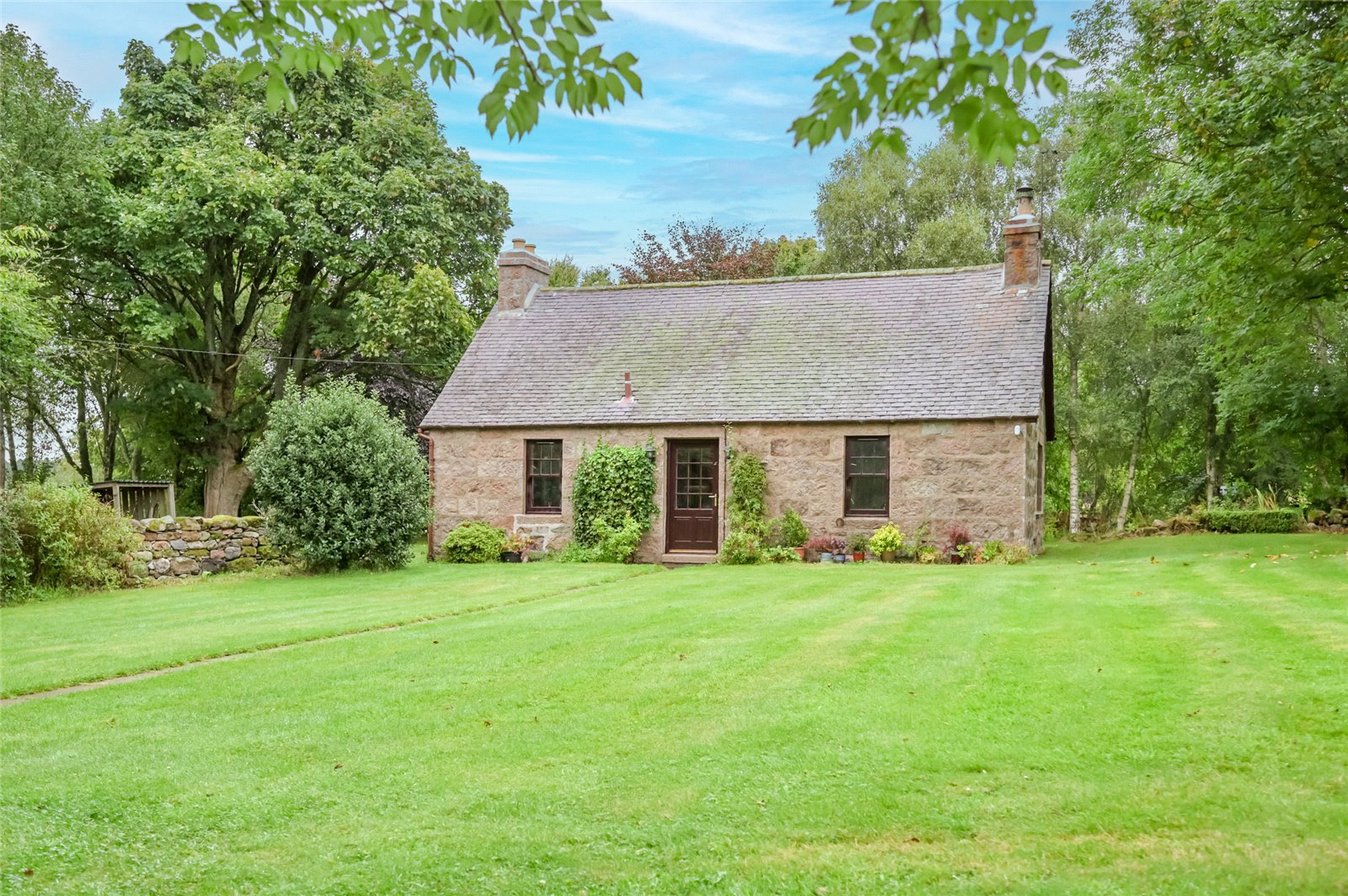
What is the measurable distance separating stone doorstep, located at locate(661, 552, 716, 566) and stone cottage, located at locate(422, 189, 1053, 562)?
0.18ft

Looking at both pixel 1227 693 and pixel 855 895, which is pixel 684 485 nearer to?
pixel 1227 693

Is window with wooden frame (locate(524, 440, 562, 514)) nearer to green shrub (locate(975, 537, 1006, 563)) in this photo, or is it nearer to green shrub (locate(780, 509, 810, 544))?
green shrub (locate(780, 509, 810, 544))

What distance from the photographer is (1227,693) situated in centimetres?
723

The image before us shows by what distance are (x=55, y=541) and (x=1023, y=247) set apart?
18.0 meters

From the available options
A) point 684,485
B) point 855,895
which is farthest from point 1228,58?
point 855,895

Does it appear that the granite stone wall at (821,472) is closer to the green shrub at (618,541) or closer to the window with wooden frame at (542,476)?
the window with wooden frame at (542,476)

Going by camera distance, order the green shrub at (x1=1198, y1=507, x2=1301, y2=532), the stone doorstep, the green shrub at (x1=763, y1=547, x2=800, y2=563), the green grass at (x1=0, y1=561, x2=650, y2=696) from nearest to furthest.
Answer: the green grass at (x1=0, y1=561, x2=650, y2=696), the green shrub at (x1=763, y1=547, x2=800, y2=563), the stone doorstep, the green shrub at (x1=1198, y1=507, x2=1301, y2=532)

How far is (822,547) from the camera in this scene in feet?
66.6

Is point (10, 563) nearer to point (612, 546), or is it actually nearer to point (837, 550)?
Result: point (612, 546)

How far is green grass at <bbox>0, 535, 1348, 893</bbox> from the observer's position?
15.3 ft

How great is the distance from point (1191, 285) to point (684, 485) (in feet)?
32.9

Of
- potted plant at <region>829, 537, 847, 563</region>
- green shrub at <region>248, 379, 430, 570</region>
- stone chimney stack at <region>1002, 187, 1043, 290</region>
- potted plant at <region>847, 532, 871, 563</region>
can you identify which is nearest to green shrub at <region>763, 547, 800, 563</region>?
potted plant at <region>829, 537, 847, 563</region>

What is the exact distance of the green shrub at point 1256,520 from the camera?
1009 inches

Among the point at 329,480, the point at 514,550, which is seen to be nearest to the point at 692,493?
the point at 514,550
